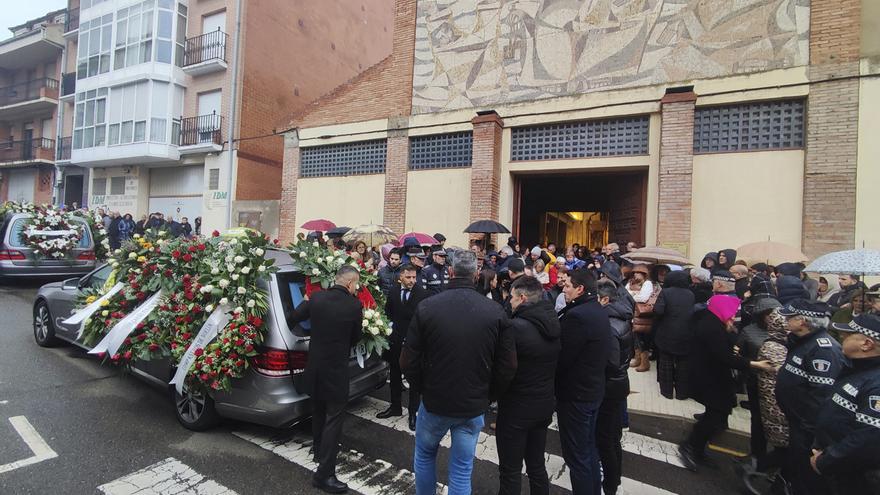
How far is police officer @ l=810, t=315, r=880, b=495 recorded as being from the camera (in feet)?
7.55

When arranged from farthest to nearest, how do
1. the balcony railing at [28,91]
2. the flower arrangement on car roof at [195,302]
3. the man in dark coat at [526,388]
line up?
the balcony railing at [28,91]
the flower arrangement on car roof at [195,302]
the man in dark coat at [526,388]

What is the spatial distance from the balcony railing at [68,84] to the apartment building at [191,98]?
1788mm

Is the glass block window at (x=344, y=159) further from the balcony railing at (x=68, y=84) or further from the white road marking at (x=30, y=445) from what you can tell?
the balcony railing at (x=68, y=84)

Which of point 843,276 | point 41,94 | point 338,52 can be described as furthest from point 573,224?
point 41,94

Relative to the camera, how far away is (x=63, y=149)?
906 inches

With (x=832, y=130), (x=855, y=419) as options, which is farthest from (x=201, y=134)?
(x=855, y=419)

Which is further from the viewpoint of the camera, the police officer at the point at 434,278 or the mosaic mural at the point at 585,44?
the mosaic mural at the point at 585,44

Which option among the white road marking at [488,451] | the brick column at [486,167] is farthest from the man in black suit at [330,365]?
the brick column at [486,167]

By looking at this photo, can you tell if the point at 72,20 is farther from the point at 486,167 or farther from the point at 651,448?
the point at 651,448

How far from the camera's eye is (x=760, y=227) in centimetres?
883

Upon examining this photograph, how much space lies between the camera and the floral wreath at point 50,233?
964 cm

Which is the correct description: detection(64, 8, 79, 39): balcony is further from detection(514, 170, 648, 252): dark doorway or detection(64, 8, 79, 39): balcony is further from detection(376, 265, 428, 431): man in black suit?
detection(376, 265, 428, 431): man in black suit

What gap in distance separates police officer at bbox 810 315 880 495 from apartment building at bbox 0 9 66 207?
31817mm

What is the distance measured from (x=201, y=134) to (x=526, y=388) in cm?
1987
